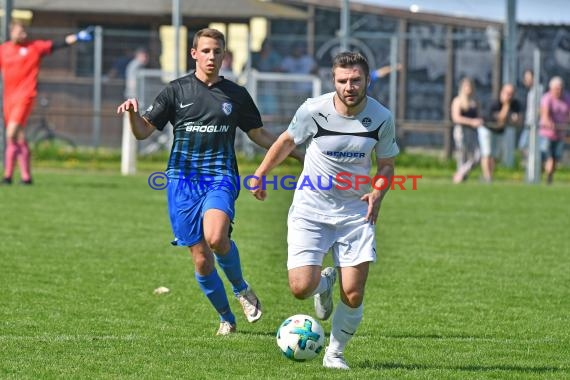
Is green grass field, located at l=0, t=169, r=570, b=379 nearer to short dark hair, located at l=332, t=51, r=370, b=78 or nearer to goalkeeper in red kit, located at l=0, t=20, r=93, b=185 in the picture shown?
goalkeeper in red kit, located at l=0, t=20, r=93, b=185

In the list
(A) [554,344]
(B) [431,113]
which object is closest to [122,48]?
(B) [431,113]

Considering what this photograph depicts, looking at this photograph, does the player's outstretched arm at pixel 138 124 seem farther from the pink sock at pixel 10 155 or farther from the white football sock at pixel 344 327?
the pink sock at pixel 10 155

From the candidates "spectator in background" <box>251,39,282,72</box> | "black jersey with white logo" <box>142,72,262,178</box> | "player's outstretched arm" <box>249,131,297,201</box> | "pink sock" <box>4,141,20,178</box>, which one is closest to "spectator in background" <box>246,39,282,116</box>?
"spectator in background" <box>251,39,282,72</box>

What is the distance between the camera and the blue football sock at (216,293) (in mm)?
8094

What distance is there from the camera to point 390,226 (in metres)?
14.9

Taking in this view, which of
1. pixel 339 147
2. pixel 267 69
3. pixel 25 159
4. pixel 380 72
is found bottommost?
pixel 25 159

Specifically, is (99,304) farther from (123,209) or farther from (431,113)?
(431,113)

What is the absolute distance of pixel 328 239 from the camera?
7.13m

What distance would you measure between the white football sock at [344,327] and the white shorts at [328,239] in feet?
0.81

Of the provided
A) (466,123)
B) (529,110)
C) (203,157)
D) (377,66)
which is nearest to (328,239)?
(203,157)

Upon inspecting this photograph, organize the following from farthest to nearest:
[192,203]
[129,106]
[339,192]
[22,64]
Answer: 1. [22,64]
2. [192,203]
3. [129,106]
4. [339,192]

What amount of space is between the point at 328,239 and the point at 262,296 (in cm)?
280

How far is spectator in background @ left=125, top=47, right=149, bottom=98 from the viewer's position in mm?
24047

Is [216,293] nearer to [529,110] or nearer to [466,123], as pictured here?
[466,123]
